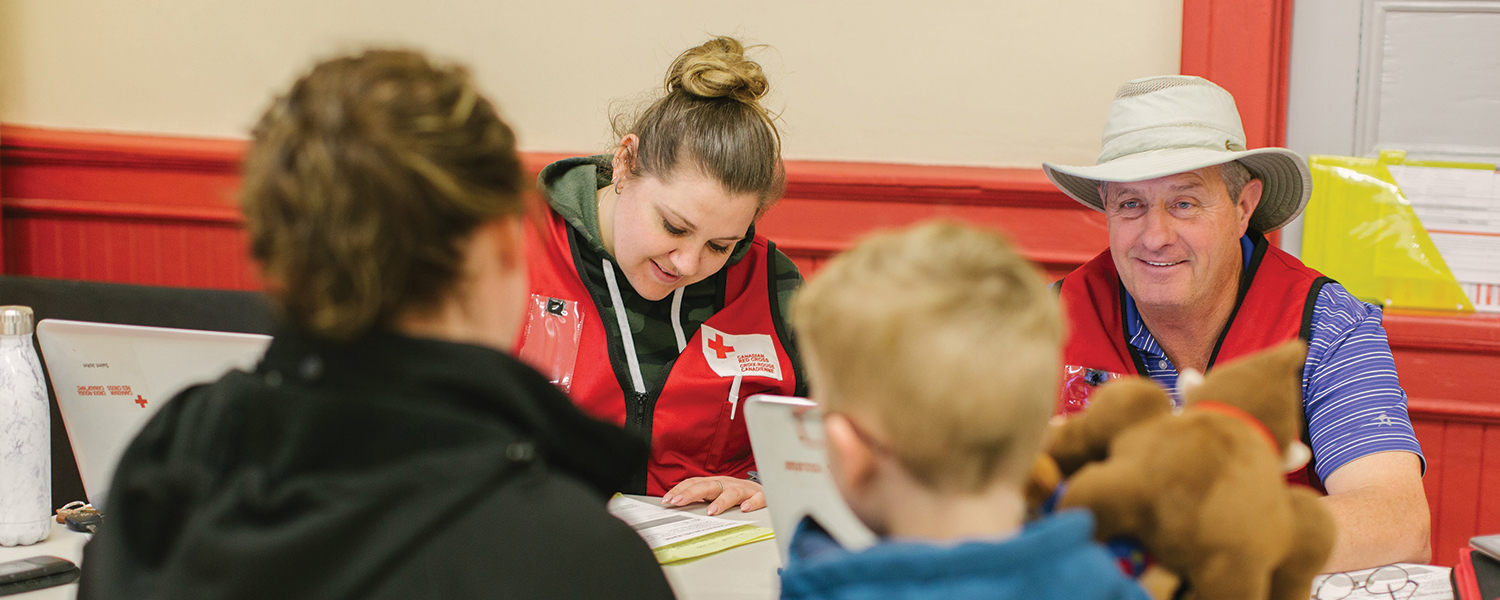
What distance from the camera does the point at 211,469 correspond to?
2.33ft

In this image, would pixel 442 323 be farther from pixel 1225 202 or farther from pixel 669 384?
pixel 1225 202

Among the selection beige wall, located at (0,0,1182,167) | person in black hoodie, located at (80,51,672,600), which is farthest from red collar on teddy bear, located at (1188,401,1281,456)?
beige wall, located at (0,0,1182,167)

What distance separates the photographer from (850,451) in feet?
2.27

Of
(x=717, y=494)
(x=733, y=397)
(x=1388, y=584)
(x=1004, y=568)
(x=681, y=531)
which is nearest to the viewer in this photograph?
(x=1004, y=568)

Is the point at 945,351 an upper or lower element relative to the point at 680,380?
upper

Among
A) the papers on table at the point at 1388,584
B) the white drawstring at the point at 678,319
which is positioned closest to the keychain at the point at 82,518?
the white drawstring at the point at 678,319

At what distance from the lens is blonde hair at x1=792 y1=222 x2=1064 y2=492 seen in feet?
2.12

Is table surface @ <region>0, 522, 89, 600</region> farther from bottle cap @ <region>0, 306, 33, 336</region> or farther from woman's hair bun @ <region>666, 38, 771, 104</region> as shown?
woman's hair bun @ <region>666, 38, 771, 104</region>

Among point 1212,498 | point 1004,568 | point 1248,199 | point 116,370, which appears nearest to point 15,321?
point 116,370

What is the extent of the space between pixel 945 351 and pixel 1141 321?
1.23m

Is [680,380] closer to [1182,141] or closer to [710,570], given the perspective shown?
[710,570]

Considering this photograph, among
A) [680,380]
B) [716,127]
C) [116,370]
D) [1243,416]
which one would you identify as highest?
[716,127]

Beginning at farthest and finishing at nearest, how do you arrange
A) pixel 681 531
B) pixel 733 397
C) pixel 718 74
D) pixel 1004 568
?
pixel 733 397 < pixel 718 74 < pixel 681 531 < pixel 1004 568

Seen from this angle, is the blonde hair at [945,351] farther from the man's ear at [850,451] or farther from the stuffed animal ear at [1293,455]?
the stuffed animal ear at [1293,455]
